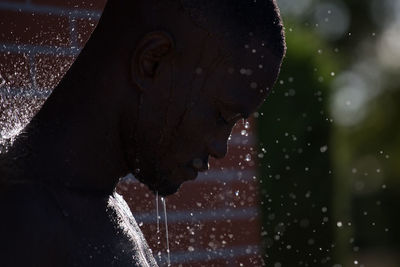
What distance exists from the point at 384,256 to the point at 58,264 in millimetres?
18248

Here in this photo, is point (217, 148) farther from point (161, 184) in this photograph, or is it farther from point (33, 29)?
point (33, 29)

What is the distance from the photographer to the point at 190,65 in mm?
2430

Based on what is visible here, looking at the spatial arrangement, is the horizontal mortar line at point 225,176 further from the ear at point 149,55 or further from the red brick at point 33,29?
the ear at point 149,55

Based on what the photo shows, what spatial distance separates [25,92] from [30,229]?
919 millimetres

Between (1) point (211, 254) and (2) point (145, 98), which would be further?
(1) point (211, 254)

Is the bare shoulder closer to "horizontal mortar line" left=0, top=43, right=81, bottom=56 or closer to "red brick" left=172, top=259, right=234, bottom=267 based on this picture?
"horizontal mortar line" left=0, top=43, right=81, bottom=56

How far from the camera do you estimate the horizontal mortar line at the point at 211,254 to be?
3559mm

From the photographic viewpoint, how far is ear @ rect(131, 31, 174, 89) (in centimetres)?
240

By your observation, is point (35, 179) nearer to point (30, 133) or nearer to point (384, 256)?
point (30, 133)

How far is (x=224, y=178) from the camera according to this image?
378 centimetres

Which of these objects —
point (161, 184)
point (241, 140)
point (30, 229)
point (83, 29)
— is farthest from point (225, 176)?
point (30, 229)

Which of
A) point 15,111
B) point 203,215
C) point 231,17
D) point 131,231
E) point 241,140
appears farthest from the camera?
point 241,140

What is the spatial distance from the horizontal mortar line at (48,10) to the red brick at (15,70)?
15 centimetres

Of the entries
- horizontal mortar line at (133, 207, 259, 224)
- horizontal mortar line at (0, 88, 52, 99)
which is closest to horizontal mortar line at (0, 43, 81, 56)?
horizontal mortar line at (0, 88, 52, 99)
